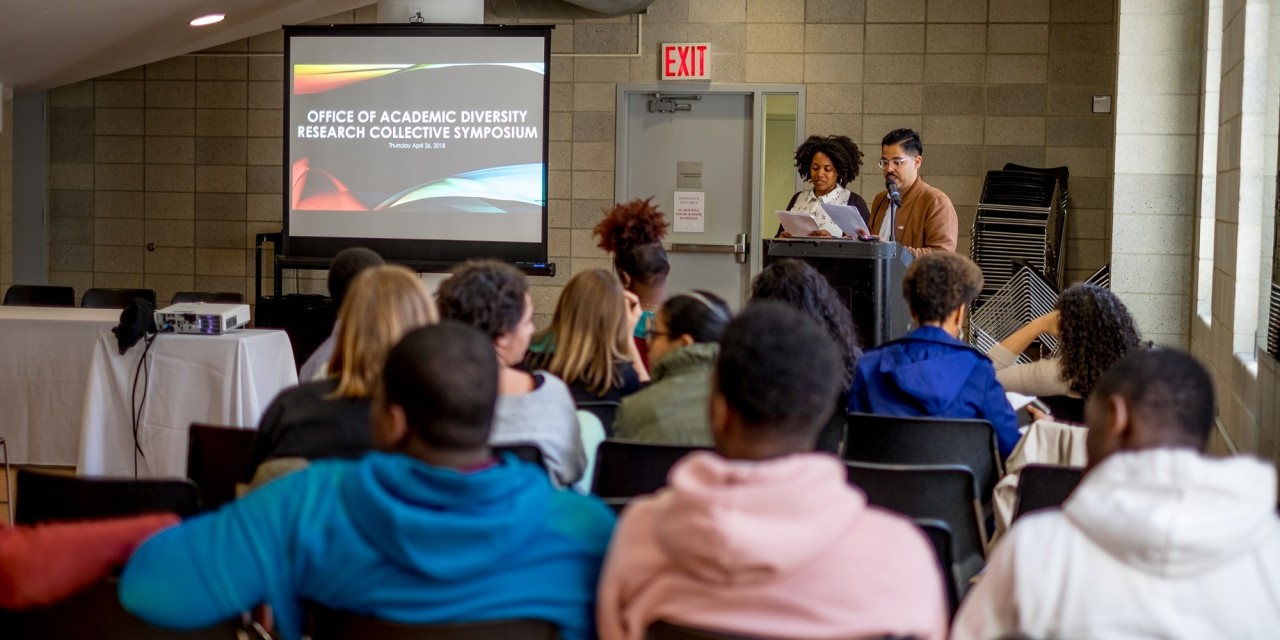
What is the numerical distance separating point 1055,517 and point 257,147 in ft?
26.3

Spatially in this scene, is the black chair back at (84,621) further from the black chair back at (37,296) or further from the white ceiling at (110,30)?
the white ceiling at (110,30)

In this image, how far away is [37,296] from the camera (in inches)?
248

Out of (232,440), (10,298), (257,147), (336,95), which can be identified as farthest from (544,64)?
(232,440)

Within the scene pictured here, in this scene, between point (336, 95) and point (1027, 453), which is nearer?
point (1027, 453)

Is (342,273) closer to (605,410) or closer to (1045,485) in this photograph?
(605,410)

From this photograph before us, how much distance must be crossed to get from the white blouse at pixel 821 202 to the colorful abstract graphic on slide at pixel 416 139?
7.42 ft

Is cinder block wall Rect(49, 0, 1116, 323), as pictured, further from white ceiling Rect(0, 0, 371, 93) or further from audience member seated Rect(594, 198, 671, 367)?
audience member seated Rect(594, 198, 671, 367)

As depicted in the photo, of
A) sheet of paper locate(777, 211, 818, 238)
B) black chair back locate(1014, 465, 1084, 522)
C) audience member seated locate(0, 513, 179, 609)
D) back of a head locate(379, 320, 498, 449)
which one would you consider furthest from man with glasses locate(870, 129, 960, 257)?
audience member seated locate(0, 513, 179, 609)

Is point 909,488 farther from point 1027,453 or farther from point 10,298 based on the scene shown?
point 10,298

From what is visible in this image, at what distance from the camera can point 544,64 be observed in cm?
746

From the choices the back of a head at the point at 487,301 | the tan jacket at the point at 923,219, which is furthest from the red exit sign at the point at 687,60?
the back of a head at the point at 487,301

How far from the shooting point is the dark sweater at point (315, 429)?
2193mm

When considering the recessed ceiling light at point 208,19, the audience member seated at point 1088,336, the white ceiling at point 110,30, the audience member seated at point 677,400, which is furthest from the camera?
the recessed ceiling light at point 208,19

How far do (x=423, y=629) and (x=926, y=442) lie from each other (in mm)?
1625
